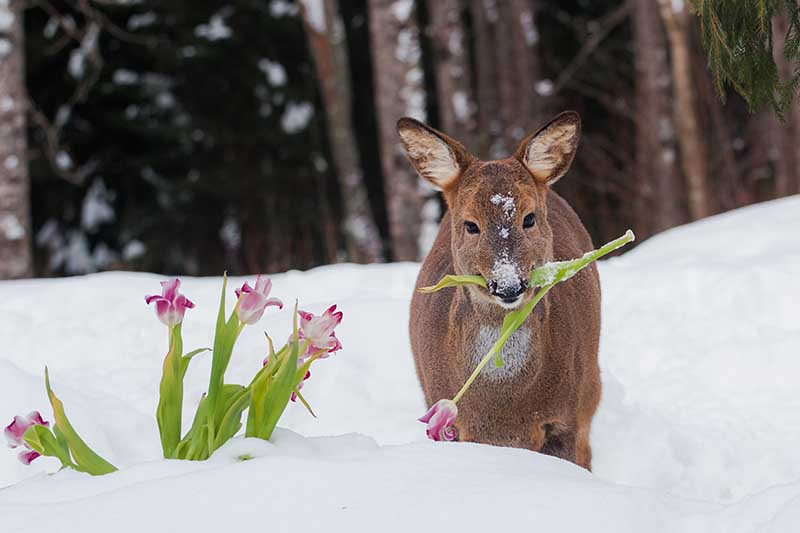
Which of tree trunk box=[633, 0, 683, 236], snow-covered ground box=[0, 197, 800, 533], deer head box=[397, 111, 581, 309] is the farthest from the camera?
tree trunk box=[633, 0, 683, 236]

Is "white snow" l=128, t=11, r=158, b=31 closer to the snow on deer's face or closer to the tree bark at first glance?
the tree bark

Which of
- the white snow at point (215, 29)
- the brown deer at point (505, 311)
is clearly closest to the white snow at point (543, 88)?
the white snow at point (215, 29)

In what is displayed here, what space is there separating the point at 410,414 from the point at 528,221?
1.67 meters

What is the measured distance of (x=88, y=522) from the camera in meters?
2.79

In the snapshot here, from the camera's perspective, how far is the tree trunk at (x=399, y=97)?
980 centimetres

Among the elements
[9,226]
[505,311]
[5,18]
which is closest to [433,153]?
[505,311]

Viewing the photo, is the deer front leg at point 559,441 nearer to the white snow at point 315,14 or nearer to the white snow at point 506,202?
the white snow at point 506,202

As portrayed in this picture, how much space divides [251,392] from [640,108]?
450 inches

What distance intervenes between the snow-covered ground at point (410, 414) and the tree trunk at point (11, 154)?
1.79 metres

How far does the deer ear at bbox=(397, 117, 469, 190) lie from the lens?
4176 millimetres

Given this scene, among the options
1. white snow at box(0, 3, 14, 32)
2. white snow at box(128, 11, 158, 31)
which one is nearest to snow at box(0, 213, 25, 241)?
white snow at box(0, 3, 14, 32)

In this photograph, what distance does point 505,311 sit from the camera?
409 cm

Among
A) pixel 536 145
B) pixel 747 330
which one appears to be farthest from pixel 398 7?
pixel 536 145

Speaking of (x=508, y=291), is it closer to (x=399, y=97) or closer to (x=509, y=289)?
(x=509, y=289)
